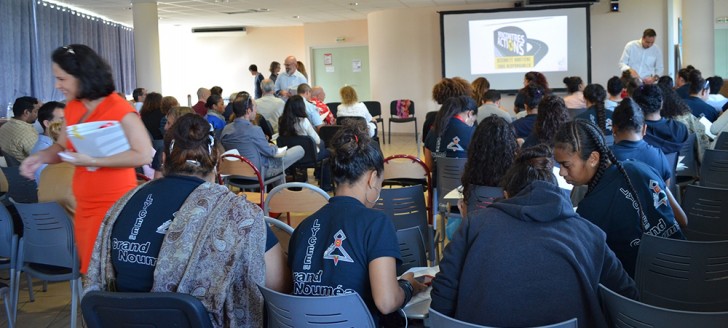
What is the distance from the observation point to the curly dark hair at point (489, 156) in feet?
12.1

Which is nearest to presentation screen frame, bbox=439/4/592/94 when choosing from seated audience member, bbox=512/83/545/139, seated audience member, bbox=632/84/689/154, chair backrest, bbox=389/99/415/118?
chair backrest, bbox=389/99/415/118

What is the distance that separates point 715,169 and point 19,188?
4.87 m

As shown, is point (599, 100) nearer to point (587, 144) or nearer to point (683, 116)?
point (683, 116)

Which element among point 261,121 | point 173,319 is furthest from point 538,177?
point 261,121

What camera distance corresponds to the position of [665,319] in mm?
1745

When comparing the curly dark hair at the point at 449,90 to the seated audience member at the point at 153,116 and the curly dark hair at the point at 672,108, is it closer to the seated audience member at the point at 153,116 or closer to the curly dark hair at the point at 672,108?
the curly dark hair at the point at 672,108

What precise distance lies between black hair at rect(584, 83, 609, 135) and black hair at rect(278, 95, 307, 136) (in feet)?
9.54

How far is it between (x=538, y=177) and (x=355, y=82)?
15352 mm

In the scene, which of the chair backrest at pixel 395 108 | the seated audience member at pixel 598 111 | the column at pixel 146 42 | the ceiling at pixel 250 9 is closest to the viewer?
the seated audience member at pixel 598 111

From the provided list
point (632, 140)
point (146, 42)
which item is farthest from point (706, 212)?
point (146, 42)

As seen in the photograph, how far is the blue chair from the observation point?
12.5ft

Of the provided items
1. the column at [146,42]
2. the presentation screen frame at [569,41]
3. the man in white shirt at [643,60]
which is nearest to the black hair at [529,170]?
the man in white shirt at [643,60]

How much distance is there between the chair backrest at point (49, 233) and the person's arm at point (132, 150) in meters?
1.13

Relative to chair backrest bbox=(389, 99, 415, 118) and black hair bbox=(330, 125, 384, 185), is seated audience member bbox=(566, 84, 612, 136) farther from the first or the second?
chair backrest bbox=(389, 99, 415, 118)
